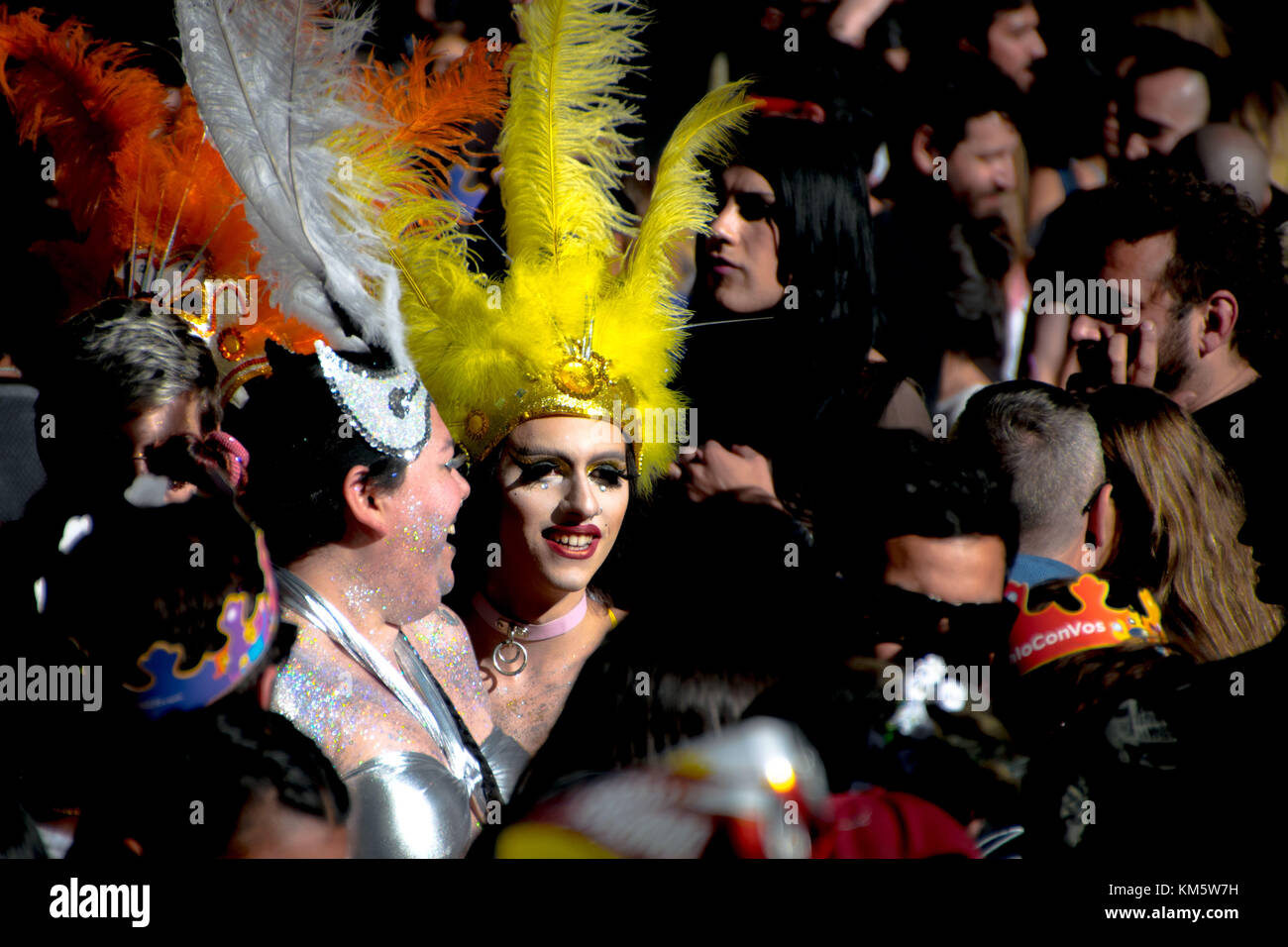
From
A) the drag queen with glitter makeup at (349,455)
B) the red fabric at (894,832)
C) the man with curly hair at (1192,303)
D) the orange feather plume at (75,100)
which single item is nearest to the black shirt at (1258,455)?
the man with curly hair at (1192,303)

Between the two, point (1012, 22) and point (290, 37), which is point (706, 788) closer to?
point (290, 37)

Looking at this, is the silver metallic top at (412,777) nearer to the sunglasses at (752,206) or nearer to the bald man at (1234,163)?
the sunglasses at (752,206)

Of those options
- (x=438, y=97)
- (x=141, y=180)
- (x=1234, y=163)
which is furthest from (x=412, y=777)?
(x=1234, y=163)

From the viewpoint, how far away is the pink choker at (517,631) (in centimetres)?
273

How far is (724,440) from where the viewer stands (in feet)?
10.5

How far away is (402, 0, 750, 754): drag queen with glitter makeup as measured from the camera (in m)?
2.64

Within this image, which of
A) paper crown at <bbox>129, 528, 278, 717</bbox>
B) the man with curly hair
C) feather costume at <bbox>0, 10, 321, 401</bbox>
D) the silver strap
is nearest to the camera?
paper crown at <bbox>129, 528, 278, 717</bbox>

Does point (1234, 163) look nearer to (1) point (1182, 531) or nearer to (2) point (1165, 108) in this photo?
(2) point (1165, 108)

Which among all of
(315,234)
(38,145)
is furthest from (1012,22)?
(38,145)

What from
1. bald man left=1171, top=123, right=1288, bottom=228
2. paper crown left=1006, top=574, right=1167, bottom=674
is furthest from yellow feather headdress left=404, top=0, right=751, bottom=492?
bald man left=1171, top=123, right=1288, bottom=228

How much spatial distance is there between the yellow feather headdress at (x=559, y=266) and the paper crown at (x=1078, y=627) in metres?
1.00

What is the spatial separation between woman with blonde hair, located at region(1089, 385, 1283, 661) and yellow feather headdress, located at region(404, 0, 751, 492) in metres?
1.17

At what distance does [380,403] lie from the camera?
2164 millimetres

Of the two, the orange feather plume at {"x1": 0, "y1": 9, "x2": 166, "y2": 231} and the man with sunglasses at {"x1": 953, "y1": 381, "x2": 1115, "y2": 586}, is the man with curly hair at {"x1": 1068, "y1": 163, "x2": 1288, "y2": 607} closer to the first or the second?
the man with sunglasses at {"x1": 953, "y1": 381, "x2": 1115, "y2": 586}
